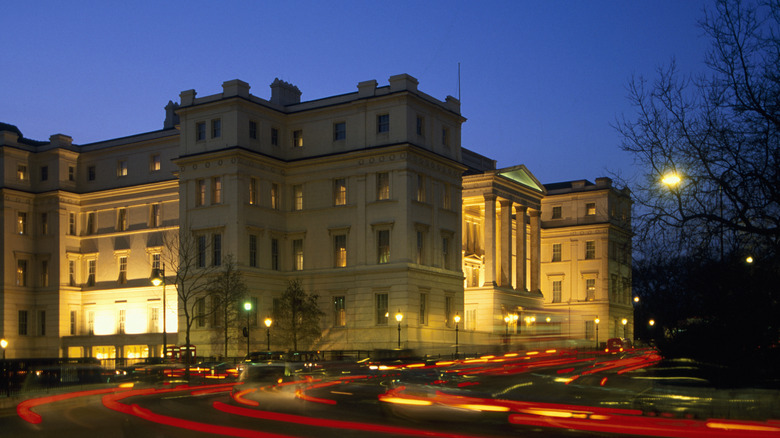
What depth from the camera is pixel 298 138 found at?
3120 inches

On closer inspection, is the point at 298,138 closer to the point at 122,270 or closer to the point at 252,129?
the point at 252,129

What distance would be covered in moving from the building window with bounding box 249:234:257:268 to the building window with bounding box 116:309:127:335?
19.3m

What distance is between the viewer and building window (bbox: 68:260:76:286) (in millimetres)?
91125

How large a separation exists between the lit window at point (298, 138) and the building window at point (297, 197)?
338cm

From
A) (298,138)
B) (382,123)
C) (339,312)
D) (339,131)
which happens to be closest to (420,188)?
(382,123)

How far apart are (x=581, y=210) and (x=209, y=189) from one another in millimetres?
55903

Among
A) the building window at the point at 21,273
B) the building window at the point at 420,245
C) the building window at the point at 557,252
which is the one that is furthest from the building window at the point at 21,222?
the building window at the point at 557,252

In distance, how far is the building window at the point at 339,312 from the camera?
75062 mm

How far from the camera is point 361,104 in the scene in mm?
74188

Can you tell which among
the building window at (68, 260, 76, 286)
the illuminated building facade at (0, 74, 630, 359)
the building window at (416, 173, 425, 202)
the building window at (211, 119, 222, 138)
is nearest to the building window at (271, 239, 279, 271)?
the illuminated building facade at (0, 74, 630, 359)

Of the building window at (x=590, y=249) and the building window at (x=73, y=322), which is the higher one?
the building window at (x=590, y=249)

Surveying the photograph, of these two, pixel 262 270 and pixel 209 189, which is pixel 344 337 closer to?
pixel 262 270

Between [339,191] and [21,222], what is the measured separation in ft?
115

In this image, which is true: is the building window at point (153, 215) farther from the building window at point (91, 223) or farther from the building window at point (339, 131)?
the building window at point (339, 131)
